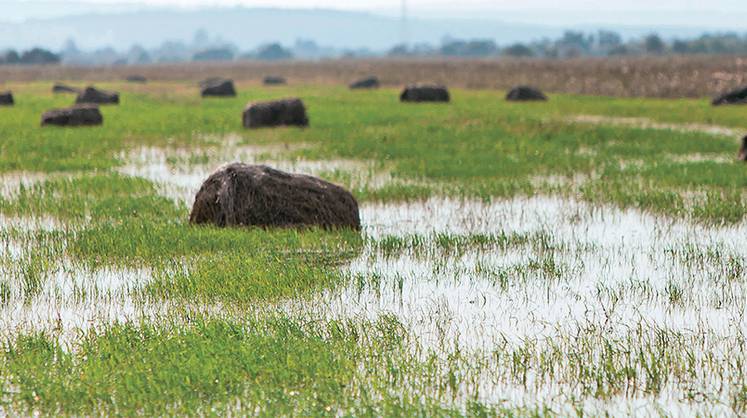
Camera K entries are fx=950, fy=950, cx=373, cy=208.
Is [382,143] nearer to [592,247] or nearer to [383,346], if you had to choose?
[592,247]

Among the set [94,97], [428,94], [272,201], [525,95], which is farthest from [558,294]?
[94,97]

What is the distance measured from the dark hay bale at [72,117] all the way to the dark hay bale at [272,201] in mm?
15594

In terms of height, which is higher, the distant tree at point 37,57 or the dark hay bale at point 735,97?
the dark hay bale at point 735,97

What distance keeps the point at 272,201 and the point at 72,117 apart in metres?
→ 16.2

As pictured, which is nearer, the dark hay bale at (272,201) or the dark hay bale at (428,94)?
the dark hay bale at (272,201)

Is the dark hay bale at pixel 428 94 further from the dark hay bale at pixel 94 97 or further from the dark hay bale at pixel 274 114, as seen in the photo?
the dark hay bale at pixel 274 114

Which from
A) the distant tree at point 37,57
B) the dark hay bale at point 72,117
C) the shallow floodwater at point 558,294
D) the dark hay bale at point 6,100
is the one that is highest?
the shallow floodwater at point 558,294

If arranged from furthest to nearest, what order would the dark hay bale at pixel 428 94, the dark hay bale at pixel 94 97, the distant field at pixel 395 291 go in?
the dark hay bale at pixel 428 94 < the dark hay bale at pixel 94 97 < the distant field at pixel 395 291

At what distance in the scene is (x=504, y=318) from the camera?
7871mm

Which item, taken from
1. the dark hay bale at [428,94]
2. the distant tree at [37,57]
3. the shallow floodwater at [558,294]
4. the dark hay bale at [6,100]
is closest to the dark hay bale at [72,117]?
the dark hay bale at [6,100]

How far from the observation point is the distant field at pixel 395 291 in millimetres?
6016

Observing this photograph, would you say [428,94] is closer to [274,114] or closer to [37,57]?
[274,114]

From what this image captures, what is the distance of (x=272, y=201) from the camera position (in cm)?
1157

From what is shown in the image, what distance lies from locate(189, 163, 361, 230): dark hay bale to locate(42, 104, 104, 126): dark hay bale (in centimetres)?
Answer: 1559
